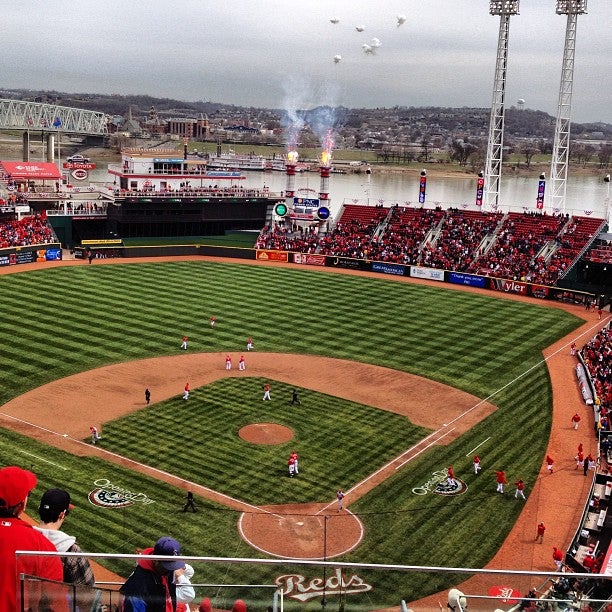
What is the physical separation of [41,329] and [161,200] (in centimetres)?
3259

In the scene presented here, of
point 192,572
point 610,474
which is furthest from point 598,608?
point 610,474

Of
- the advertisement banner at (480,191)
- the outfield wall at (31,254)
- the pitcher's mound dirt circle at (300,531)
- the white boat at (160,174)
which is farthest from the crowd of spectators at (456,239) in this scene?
the pitcher's mound dirt circle at (300,531)

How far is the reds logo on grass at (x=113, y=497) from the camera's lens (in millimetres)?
24266

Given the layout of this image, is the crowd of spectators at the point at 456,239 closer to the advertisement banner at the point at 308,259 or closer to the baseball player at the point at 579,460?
the advertisement banner at the point at 308,259

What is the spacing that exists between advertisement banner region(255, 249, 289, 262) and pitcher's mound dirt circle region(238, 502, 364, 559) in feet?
158

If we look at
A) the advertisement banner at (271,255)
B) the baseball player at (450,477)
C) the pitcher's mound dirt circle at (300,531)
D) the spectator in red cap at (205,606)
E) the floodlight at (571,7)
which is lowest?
the pitcher's mound dirt circle at (300,531)

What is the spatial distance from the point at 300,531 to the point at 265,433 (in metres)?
8.31

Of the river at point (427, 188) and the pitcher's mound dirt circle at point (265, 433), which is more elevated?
the river at point (427, 188)

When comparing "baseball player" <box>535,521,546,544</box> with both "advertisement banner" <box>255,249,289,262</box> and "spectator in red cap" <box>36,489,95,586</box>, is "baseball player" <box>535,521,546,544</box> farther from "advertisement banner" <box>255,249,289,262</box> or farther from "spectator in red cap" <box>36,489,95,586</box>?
"advertisement banner" <box>255,249,289,262</box>

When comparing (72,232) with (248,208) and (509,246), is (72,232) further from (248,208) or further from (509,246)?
(509,246)

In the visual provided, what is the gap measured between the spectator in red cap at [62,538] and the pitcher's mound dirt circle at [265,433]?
23113 millimetres

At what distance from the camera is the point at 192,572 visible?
6.73 metres

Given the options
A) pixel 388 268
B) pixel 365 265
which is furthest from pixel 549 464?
pixel 365 265

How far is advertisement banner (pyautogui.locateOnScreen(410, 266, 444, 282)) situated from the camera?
6444 cm
